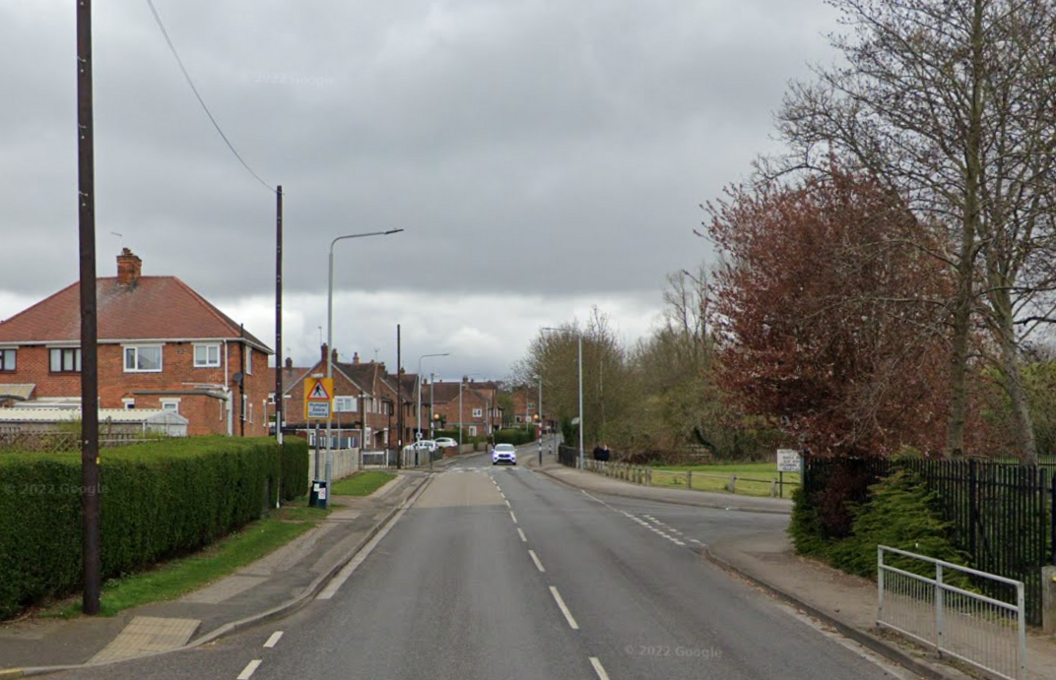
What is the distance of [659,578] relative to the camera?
17.8 meters

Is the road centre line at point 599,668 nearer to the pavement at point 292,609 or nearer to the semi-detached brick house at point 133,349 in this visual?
the pavement at point 292,609

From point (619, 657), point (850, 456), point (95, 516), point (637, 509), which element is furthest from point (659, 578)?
point (637, 509)

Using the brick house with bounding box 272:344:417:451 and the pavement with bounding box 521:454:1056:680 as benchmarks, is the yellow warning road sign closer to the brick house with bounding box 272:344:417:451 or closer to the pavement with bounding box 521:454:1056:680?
the pavement with bounding box 521:454:1056:680

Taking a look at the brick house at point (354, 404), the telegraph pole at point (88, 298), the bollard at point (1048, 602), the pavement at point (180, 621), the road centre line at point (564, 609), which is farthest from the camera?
the brick house at point (354, 404)

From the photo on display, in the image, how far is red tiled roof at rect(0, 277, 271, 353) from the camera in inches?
1982

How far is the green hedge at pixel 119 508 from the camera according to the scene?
11.7 metres

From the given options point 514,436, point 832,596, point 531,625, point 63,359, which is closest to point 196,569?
point 531,625

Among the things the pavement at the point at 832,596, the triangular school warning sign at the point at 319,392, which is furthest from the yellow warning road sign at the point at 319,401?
the pavement at the point at 832,596

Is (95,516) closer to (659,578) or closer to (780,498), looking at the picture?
(659,578)

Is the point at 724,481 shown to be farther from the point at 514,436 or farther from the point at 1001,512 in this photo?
the point at 514,436

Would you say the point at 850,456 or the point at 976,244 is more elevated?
the point at 976,244

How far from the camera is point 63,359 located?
49.9 metres

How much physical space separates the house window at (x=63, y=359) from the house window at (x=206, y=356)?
223 inches

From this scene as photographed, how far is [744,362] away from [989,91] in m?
6.61
